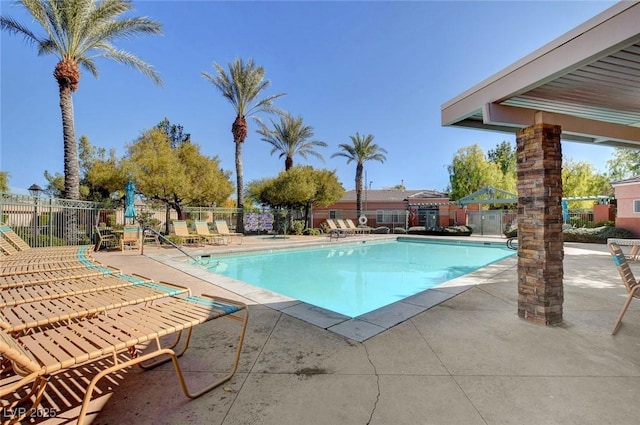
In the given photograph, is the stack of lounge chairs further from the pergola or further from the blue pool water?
the blue pool water

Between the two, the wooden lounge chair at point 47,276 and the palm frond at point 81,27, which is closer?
the wooden lounge chair at point 47,276

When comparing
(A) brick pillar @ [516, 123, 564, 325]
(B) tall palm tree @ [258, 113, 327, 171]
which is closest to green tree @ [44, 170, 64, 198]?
(B) tall palm tree @ [258, 113, 327, 171]

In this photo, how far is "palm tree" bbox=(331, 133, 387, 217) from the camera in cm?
2403

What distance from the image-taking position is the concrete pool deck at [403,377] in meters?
1.86

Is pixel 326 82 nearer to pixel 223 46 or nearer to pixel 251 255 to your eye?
pixel 223 46

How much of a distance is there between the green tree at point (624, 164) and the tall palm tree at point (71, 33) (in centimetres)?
→ 3254

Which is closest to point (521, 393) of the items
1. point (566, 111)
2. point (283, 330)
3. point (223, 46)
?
point (283, 330)

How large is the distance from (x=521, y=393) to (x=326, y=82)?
22.0m

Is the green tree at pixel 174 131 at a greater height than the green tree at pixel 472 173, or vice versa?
the green tree at pixel 174 131

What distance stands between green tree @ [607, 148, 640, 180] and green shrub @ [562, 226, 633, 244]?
14383 millimetres

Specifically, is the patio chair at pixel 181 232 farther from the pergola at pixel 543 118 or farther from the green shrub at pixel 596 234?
the green shrub at pixel 596 234

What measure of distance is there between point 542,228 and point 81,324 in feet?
14.4

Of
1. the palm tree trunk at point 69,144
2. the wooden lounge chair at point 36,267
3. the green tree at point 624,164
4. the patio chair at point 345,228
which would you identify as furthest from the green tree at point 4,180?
the green tree at point 624,164

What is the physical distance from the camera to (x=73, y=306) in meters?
2.29
